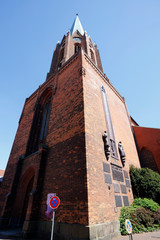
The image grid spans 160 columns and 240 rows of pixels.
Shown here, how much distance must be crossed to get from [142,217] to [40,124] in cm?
956

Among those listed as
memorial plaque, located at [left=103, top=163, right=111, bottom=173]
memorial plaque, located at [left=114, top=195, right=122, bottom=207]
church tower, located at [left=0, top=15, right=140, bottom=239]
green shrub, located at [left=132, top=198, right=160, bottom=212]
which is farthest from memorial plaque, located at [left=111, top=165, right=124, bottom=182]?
green shrub, located at [left=132, top=198, right=160, bottom=212]

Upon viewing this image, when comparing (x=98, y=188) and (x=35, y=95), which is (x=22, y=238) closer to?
(x=98, y=188)

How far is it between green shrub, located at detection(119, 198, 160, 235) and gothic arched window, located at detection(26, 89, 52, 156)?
7.05 metres

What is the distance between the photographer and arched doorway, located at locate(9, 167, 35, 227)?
829cm

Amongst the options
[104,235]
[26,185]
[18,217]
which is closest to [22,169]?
[26,185]

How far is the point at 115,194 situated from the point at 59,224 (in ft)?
9.94

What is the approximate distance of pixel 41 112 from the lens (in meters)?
12.7

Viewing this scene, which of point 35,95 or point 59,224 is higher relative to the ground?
point 35,95

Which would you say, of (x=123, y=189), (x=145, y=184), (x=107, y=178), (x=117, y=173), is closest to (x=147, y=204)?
(x=145, y=184)

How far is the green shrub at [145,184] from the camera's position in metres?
8.81

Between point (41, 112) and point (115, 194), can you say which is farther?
point (41, 112)

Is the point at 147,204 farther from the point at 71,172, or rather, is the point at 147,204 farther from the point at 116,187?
the point at 71,172

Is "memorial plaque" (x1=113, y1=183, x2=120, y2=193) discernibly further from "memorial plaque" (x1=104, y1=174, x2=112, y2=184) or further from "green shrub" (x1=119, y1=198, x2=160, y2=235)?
"green shrub" (x1=119, y1=198, x2=160, y2=235)

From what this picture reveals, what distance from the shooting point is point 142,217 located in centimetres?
684
